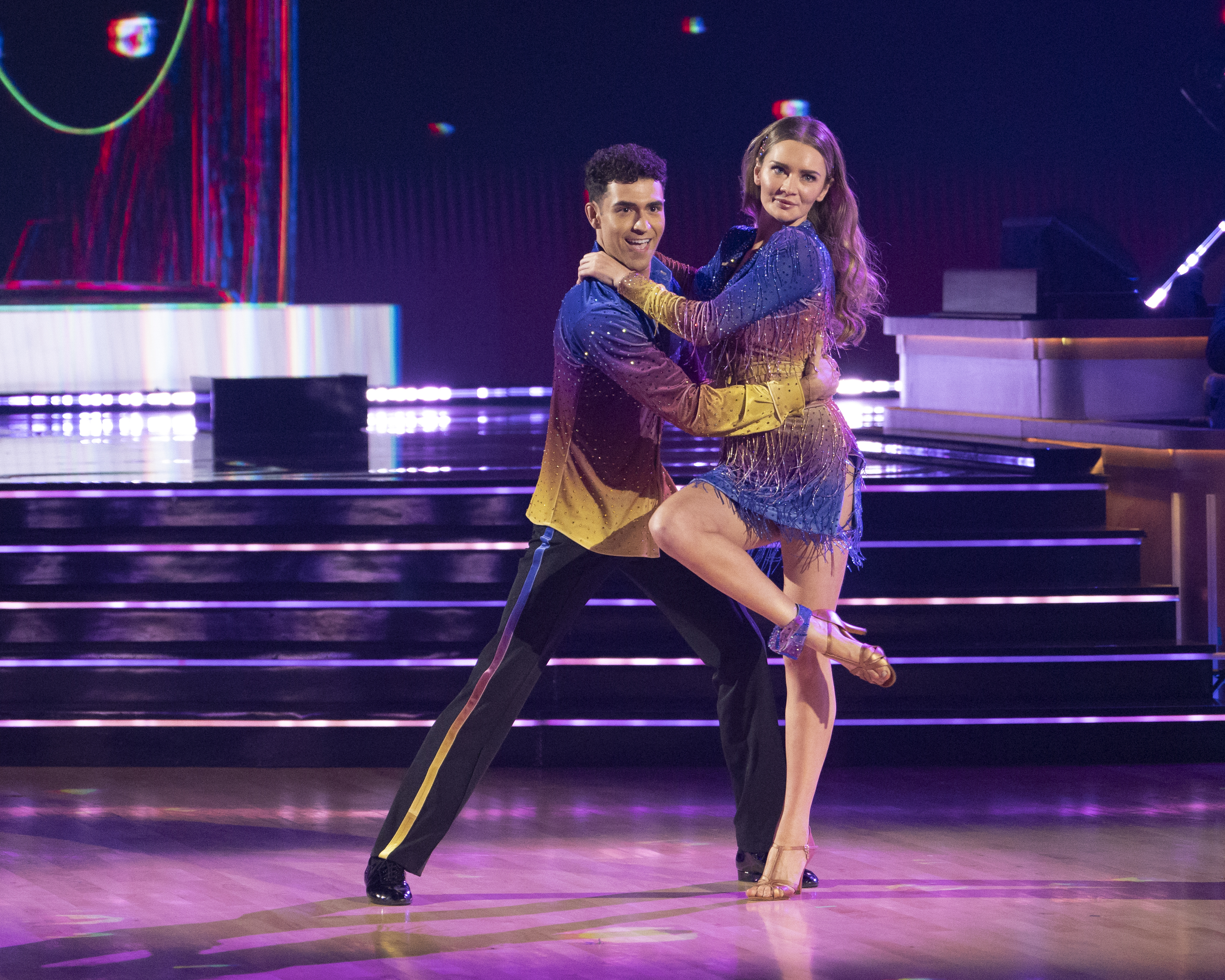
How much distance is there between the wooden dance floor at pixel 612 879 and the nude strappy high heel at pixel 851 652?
0.41 m

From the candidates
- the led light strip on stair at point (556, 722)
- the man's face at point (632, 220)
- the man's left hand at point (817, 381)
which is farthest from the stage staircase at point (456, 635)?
the man's face at point (632, 220)

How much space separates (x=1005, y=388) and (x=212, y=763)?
311cm

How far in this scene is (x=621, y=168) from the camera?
110 inches

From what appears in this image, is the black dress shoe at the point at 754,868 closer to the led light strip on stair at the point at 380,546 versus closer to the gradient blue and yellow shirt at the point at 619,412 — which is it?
the gradient blue and yellow shirt at the point at 619,412

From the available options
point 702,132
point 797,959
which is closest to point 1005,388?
point 797,959

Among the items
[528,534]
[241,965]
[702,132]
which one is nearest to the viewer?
[241,965]

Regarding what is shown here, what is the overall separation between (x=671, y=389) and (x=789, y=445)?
0.79 feet

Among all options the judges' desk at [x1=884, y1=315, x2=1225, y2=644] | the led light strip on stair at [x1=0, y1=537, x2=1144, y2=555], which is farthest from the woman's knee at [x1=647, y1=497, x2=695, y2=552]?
the judges' desk at [x1=884, y1=315, x2=1225, y2=644]

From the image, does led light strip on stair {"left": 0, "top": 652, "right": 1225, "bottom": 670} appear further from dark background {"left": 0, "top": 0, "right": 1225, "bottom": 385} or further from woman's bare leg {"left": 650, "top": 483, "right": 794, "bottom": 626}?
dark background {"left": 0, "top": 0, "right": 1225, "bottom": 385}

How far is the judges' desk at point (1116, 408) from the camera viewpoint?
4570 mm

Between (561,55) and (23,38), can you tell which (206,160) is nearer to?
(23,38)

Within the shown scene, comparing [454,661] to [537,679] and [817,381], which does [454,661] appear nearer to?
[537,679]

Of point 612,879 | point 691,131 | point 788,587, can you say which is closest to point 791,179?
point 788,587

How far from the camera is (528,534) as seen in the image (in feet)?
14.4
